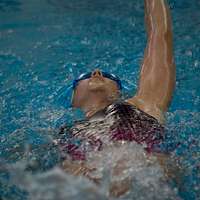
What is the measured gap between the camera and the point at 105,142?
186 centimetres

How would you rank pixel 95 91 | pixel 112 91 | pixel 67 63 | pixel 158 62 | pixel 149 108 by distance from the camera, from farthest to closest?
1. pixel 67 63
2. pixel 112 91
3. pixel 95 91
4. pixel 158 62
5. pixel 149 108

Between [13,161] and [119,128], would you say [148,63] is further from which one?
[13,161]

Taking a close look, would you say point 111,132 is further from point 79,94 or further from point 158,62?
point 79,94

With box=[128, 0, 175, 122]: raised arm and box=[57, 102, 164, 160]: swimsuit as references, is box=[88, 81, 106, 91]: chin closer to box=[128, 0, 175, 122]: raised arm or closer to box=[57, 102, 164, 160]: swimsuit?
box=[128, 0, 175, 122]: raised arm

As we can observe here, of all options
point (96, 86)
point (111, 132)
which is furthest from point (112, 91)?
point (111, 132)

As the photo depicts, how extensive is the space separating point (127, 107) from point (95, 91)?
0.47 metres

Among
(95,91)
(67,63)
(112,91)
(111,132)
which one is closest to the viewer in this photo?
(111,132)

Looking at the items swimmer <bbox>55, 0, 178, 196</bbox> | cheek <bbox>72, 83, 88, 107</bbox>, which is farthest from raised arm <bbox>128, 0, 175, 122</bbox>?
cheek <bbox>72, 83, 88, 107</bbox>

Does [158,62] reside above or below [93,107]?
above

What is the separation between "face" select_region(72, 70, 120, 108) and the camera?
8.28ft

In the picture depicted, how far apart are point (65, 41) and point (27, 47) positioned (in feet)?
1.27

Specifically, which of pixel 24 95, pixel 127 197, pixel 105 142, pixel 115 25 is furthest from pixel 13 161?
pixel 115 25

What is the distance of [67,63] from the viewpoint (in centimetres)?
375

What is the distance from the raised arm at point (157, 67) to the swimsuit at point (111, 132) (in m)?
0.26
